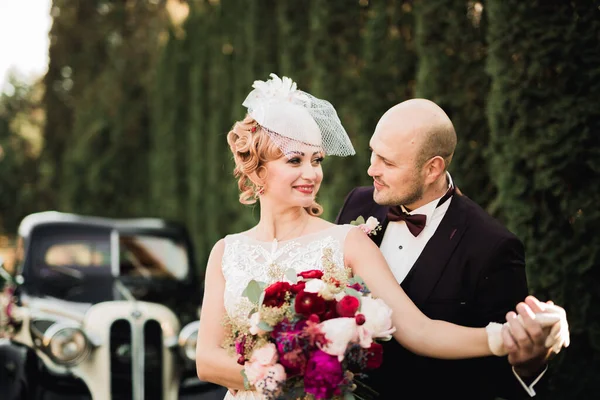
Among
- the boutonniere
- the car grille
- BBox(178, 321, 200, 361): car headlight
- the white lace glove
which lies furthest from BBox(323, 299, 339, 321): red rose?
the car grille

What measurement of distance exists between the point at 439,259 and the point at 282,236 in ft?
2.14

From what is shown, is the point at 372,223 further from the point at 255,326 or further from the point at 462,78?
the point at 462,78

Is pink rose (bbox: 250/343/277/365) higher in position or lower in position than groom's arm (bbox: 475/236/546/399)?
lower

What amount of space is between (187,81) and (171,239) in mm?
8436

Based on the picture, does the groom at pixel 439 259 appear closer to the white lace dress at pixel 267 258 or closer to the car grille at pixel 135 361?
the white lace dress at pixel 267 258

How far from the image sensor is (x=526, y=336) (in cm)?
261

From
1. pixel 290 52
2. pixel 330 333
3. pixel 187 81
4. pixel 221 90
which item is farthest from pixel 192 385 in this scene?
pixel 187 81

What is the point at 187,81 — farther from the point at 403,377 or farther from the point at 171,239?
the point at 403,377

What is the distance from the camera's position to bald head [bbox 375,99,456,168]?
324cm

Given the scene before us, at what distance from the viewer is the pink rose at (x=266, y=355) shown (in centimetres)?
260

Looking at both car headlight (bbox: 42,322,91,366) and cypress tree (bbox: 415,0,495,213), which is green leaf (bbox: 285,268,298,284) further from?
cypress tree (bbox: 415,0,495,213)

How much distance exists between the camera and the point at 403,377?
322cm

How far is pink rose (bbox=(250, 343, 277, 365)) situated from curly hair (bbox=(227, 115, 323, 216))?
2.78 ft

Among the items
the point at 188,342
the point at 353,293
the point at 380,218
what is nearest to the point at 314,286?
the point at 353,293
